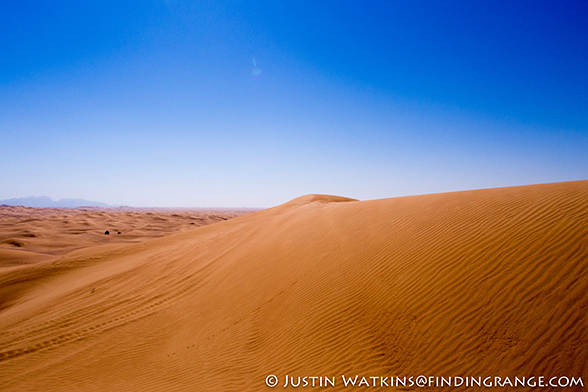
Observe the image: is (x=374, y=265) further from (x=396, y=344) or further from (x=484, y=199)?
(x=484, y=199)

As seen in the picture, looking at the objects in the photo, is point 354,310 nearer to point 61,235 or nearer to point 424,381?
point 424,381

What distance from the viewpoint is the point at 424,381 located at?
10.9 ft

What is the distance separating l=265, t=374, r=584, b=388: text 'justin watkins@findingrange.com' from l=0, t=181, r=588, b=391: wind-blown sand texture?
77 millimetres

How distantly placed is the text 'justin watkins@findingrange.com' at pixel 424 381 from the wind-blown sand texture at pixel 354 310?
0.08m

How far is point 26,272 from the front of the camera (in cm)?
1233

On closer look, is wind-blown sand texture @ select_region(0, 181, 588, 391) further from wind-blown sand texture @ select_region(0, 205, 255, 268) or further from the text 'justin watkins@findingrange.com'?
wind-blown sand texture @ select_region(0, 205, 255, 268)

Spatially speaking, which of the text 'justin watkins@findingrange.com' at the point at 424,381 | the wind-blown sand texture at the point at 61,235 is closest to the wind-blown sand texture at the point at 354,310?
the text 'justin watkins@findingrange.com' at the point at 424,381

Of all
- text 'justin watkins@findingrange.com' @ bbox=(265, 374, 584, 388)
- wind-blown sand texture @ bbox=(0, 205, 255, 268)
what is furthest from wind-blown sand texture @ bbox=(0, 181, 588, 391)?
wind-blown sand texture @ bbox=(0, 205, 255, 268)

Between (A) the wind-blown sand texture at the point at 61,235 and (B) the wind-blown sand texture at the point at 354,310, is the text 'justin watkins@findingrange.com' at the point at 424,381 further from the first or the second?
(A) the wind-blown sand texture at the point at 61,235

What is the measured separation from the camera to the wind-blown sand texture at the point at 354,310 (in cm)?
354

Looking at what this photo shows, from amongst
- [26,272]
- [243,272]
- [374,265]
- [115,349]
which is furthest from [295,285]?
[26,272]

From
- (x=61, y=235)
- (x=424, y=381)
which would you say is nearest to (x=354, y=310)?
(x=424, y=381)

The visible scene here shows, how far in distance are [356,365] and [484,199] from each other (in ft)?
20.2

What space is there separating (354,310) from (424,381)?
1654 millimetres
